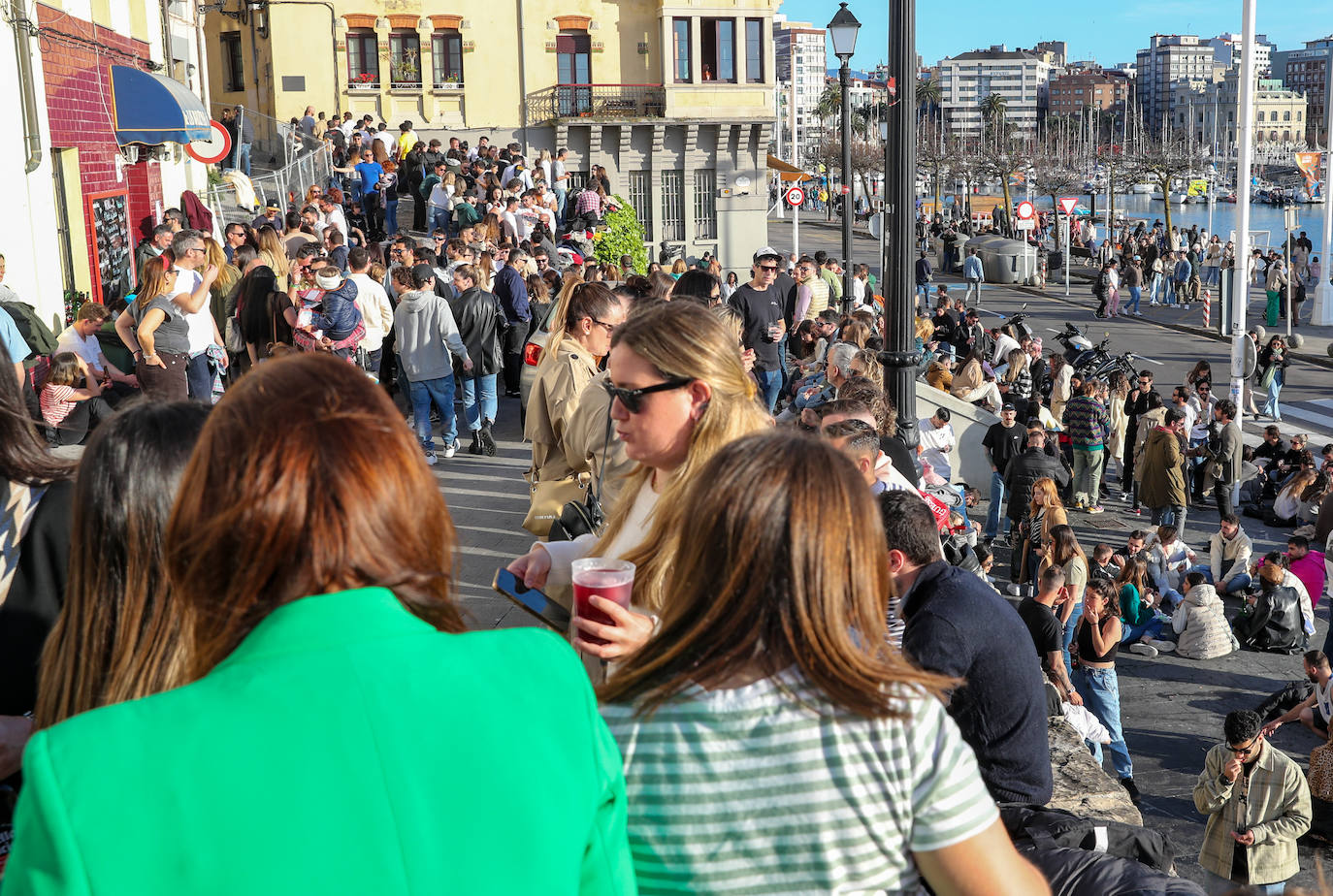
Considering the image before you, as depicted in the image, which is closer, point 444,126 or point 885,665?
point 885,665

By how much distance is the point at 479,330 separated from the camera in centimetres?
1103

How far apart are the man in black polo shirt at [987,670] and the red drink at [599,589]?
1374mm

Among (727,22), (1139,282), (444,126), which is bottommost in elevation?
(1139,282)

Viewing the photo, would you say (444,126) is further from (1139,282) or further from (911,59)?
(911,59)

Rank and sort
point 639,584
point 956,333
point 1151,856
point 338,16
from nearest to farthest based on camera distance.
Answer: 1. point 639,584
2. point 1151,856
3. point 956,333
4. point 338,16

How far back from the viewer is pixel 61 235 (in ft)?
44.0

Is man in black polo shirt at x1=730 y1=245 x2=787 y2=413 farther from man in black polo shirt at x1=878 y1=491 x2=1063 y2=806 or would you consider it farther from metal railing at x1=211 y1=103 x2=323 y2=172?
metal railing at x1=211 y1=103 x2=323 y2=172

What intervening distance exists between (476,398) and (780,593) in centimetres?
954

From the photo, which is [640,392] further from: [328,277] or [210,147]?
[210,147]

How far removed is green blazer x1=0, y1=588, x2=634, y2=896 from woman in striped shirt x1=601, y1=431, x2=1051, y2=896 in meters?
0.46

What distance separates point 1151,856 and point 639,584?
166 cm

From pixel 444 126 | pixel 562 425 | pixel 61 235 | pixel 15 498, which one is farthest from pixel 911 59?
pixel 444 126

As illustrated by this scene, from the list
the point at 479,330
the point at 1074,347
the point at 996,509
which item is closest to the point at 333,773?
the point at 479,330

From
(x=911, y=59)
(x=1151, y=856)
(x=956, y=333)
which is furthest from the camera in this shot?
(x=956, y=333)
